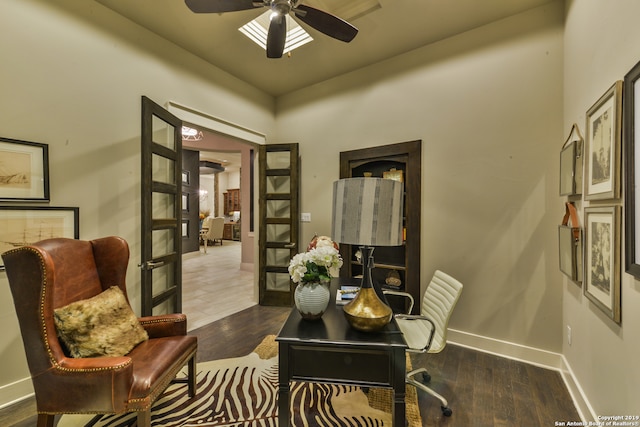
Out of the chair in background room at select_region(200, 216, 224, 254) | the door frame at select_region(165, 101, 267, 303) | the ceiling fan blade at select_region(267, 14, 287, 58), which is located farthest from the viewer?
the chair in background room at select_region(200, 216, 224, 254)

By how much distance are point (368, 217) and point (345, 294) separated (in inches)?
33.8

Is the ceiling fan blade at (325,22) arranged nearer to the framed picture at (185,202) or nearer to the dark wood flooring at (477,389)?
the dark wood flooring at (477,389)

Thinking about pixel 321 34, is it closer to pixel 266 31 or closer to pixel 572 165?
pixel 266 31

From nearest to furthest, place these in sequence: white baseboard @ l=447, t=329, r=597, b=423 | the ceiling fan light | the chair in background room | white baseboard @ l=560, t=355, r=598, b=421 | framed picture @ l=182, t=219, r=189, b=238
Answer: white baseboard @ l=560, t=355, r=598, b=421 → white baseboard @ l=447, t=329, r=597, b=423 → the ceiling fan light → framed picture @ l=182, t=219, r=189, b=238 → the chair in background room

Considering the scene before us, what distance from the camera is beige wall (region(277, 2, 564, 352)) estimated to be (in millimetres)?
2172

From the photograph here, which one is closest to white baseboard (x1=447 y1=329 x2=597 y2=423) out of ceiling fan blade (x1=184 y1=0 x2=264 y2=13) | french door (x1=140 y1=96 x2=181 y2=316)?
french door (x1=140 y1=96 x2=181 y2=316)

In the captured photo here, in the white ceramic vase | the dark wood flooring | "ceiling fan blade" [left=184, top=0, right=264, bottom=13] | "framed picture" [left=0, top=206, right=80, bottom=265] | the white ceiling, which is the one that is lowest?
the dark wood flooring

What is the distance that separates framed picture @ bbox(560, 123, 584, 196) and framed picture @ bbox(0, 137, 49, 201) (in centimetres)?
378

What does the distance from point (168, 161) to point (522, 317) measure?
3.58 meters

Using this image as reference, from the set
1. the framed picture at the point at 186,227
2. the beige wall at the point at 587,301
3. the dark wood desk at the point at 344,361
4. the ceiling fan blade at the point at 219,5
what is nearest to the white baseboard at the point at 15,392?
the dark wood desk at the point at 344,361

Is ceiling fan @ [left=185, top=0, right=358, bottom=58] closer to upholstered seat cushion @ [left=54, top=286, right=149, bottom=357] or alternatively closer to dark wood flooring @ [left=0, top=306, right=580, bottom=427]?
upholstered seat cushion @ [left=54, top=286, right=149, bottom=357]

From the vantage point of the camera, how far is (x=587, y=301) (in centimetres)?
164

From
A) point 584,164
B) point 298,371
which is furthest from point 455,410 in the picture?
point 584,164

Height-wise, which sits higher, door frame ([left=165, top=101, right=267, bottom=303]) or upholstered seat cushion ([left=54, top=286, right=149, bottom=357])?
door frame ([left=165, top=101, right=267, bottom=303])
